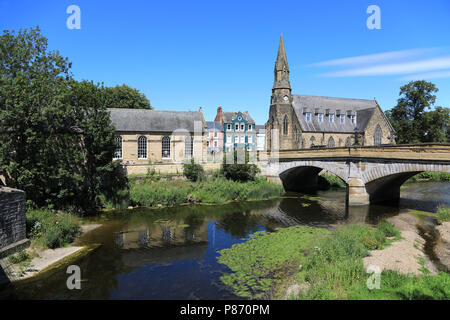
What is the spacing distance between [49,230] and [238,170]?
19.8 m

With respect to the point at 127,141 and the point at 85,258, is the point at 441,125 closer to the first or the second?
the point at 127,141

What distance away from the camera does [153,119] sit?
39.3 m

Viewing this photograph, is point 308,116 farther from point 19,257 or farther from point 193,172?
point 19,257

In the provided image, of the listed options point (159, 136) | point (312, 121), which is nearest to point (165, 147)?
point (159, 136)

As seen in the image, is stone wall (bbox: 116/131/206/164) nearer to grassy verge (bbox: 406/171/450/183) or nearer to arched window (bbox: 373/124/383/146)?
arched window (bbox: 373/124/383/146)

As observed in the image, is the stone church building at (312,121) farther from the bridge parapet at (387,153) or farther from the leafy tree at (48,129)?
the leafy tree at (48,129)

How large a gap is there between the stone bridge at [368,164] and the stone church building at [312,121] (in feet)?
37.8

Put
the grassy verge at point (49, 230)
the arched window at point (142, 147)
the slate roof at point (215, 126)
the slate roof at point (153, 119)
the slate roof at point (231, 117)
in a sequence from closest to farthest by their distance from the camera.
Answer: the grassy verge at point (49, 230)
the slate roof at point (153, 119)
the arched window at point (142, 147)
the slate roof at point (231, 117)
the slate roof at point (215, 126)

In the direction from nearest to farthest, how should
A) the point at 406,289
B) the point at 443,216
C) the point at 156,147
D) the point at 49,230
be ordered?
the point at 406,289
the point at 49,230
the point at 443,216
the point at 156,147

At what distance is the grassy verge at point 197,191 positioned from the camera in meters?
26.3

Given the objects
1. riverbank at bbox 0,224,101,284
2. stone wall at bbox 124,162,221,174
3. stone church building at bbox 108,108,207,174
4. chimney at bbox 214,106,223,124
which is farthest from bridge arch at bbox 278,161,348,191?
chimney at bbox 214,106,223,124

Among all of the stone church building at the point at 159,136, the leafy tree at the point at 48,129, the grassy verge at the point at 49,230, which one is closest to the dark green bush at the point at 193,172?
the stone church building at the point at 159,136

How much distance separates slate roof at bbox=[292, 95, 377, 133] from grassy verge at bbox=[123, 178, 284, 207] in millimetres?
18036

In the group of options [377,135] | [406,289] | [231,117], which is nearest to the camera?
[406,289]
